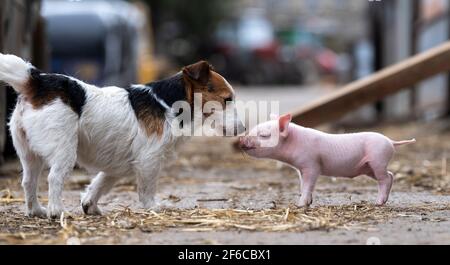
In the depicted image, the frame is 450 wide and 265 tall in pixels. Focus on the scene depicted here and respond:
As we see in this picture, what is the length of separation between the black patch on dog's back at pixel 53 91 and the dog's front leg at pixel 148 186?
58 cm

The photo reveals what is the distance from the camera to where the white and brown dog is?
537 cm

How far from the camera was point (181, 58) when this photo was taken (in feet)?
152

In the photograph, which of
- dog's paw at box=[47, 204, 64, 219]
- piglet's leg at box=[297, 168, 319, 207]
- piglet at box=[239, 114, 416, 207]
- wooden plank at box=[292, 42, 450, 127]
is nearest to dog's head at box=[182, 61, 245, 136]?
piglet at box=[239, 114, 416, 207]

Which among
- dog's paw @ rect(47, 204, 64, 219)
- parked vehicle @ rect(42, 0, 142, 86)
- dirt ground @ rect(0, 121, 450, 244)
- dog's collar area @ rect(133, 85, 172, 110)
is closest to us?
dirt ground @ rect(0, 121, 450, 244)

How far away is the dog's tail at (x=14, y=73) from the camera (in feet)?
17.7

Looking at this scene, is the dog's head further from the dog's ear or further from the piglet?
the piglet

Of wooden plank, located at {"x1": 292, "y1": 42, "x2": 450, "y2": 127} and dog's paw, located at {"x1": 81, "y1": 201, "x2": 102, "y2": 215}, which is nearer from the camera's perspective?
dog's paw, located at {"x1": 81, "y1": 201, "x2": 102, "y2": 215}

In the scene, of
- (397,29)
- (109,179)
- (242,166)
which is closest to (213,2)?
(397,29)

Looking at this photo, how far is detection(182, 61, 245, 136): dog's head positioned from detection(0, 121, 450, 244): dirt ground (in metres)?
0.54

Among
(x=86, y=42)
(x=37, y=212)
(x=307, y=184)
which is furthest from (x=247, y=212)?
(x=86, y=42)

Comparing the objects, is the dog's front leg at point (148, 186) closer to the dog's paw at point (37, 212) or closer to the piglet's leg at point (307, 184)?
the dog's paw at point (37, 212)

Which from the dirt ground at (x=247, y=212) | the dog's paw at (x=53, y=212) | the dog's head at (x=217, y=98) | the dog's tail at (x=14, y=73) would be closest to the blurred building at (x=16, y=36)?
the dirt ground at (x=247, y=212)

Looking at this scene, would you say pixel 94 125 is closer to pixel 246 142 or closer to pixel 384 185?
pixel 246 142
